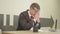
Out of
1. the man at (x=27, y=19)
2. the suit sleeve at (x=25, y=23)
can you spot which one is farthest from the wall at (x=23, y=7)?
the suit sleeve at (x=25, y=23)

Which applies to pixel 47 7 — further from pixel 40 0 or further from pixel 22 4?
pixel 22 4

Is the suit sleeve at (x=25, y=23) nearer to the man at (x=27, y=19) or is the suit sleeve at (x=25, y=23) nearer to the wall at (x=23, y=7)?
the man at (x=27, y=19)

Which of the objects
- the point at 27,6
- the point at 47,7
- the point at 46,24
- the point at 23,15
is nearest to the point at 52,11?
the point at 47,7

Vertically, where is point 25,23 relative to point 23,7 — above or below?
below

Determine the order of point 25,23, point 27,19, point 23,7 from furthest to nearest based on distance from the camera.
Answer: point 23,7 < point 27,19 < point 25,23

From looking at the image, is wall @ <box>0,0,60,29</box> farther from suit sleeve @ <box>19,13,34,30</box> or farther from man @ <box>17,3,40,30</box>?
suit sleeve @ <box>19,13,34,30</box>

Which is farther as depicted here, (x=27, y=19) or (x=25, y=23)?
(x=27, y=19)

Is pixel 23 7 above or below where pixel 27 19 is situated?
above

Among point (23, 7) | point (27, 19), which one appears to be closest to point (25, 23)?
point (27, 19)

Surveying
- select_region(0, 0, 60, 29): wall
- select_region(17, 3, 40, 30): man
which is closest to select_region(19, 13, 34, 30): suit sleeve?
select_region(17, 3, 40, 30): man

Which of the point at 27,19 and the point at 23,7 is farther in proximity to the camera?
the point at 23,7

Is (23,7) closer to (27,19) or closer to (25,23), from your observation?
(27,19)

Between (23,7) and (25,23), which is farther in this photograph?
(23,7)

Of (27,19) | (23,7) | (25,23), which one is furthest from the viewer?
(23,7)
